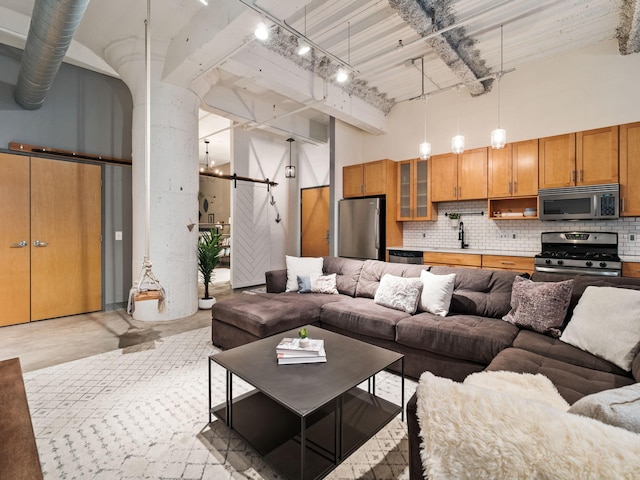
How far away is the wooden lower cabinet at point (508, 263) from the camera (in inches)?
164

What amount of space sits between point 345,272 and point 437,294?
1.29m

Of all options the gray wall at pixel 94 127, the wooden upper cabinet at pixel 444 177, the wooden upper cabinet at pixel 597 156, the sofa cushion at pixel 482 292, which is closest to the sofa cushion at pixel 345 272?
the sofa cushion at pixel 482 292

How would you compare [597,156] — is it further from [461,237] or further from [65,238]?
[65,238]

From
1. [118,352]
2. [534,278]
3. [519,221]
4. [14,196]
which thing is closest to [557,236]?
[519,221]

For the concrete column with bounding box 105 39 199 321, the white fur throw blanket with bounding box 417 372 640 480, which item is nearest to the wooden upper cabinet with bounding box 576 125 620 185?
the white fur throw blanket with bounding box 417 372 640 480

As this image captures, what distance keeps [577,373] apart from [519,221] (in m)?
3.51

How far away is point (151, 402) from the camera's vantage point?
2268mm

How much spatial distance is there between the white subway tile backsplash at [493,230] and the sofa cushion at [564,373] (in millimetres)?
3194

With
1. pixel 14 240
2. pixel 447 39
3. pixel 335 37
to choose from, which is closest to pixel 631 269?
pixel 447 39

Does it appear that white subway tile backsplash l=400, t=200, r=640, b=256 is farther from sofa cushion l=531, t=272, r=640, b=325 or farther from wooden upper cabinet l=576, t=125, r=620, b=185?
sofa cushion l=531, t=272, r=640, b=325

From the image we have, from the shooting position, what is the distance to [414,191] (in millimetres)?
5504

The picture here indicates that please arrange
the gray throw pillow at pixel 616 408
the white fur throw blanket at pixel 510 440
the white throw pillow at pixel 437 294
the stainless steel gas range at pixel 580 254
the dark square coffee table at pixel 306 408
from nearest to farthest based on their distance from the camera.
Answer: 1. the white fur throw blanket at pixel 510 440
2. the gray throw pillow at pixel 616 408
3. the dark square coffee table at pixel 306 408
4. the white throw pillow at pixel 437 294
5. the stainless steel gas range at pixel 580 254

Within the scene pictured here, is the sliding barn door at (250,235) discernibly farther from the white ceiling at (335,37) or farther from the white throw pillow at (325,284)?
the white throw pillow at (325,284)

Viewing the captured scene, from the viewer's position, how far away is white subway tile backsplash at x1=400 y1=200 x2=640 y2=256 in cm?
402
